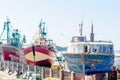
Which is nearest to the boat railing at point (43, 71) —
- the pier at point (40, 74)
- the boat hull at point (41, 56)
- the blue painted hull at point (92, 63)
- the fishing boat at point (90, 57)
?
the pier at point (40, 74)

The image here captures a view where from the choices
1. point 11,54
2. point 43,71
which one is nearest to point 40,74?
point 43,71

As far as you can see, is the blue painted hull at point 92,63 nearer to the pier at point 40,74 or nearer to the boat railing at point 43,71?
the pier at point 40,74

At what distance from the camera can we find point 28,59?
6631cm

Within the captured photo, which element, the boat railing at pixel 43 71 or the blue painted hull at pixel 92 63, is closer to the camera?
the boat railing at pixel 43 71

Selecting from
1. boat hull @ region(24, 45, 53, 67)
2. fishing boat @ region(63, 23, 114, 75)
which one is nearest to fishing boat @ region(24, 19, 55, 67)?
boat hull @ region(24, 45, 53, 67)

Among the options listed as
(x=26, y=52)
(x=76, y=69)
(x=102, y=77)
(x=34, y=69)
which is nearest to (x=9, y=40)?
(x=26, y=52)

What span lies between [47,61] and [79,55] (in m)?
18.4

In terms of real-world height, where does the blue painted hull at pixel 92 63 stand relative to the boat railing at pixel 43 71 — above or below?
above

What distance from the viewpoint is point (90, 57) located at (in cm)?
4441

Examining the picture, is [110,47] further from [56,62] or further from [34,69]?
[56,62]

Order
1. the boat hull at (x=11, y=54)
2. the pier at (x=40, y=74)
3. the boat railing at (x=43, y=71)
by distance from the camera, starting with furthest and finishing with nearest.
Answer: the boat hull at (x=11, y=54)
the boat railing at (x=43, y=71)
the pier at (x=40, y=74)

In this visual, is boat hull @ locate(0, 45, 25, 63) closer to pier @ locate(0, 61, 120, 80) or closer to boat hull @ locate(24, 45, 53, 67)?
pier @ locate(0, 61, 120, 80)

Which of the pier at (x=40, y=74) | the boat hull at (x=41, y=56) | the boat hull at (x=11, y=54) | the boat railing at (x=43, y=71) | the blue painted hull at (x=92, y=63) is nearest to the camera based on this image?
the pier at (x=40, y=74)

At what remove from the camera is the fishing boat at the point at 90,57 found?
147ft
